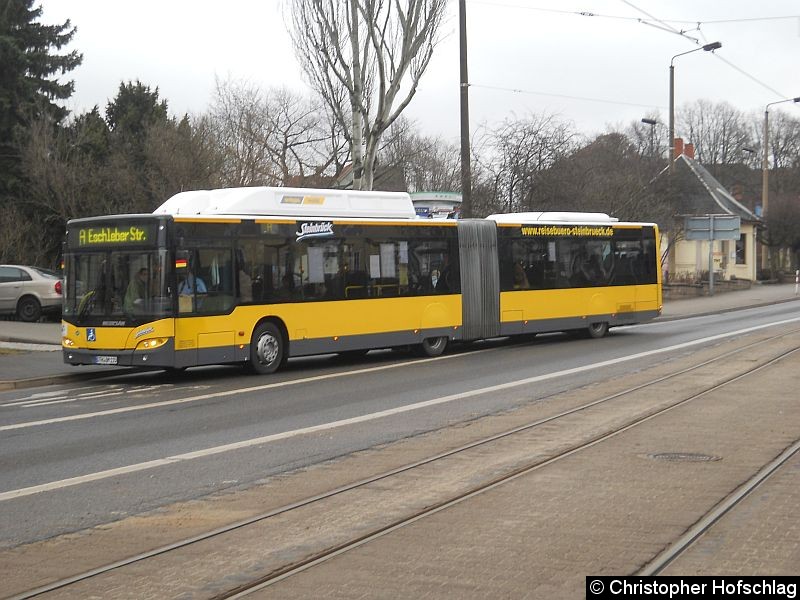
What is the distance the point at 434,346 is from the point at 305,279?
3.91 m

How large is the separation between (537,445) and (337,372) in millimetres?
8887

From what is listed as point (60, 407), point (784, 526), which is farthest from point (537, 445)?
point (60, 407)

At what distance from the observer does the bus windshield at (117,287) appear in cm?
1784

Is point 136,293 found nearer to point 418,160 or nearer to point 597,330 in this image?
point 597,330

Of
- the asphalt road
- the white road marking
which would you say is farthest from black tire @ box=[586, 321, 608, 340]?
the white road marking

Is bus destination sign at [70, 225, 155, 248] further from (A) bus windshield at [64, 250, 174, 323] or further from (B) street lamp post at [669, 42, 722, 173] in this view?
(B) street lamp post at [669, 42, 722, 173]

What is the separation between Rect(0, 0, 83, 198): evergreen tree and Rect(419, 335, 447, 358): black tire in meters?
20.8

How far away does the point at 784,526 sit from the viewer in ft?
24.9

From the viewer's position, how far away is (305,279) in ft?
66.2

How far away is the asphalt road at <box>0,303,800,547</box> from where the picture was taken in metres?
9.33

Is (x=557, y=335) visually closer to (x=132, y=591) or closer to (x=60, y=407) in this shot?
(x=60, y=407)

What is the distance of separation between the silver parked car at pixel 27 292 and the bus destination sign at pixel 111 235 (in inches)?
442

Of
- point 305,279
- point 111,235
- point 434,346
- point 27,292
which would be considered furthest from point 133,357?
point 27,292

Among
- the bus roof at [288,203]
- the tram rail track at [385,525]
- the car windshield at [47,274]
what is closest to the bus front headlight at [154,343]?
the bus roof at [288,203]
